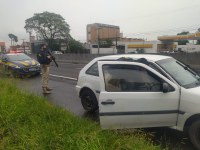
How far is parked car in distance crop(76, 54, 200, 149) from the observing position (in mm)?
3791

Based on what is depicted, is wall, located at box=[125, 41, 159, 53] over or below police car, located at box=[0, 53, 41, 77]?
over

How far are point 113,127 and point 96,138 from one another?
2.21 feet

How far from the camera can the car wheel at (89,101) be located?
5.82 meters

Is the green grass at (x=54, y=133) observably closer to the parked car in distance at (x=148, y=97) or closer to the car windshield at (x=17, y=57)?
the parked car in distance at (x=148, y=97)

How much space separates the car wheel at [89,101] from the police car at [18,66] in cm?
805

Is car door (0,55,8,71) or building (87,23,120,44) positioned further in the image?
building (87,23,120,44)

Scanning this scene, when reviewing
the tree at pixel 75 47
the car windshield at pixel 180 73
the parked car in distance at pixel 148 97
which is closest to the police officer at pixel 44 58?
the parked car in distance at pixel 148 97

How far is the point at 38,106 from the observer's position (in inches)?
214

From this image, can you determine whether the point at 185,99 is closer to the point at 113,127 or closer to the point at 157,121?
the point at 157,121

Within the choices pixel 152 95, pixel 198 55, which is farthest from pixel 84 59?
pixel 152 95

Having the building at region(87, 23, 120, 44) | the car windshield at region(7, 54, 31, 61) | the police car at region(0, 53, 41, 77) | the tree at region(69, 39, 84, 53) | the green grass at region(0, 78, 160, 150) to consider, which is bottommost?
the green grass at region(0, 78, 160, 150)

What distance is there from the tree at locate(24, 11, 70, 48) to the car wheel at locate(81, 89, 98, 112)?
71.2 meters

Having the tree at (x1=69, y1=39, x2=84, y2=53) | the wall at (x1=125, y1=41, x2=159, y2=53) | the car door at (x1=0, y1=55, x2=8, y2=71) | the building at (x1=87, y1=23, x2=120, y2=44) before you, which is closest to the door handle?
the car door at (x1=0, y1=55, x2=8, y2=71)

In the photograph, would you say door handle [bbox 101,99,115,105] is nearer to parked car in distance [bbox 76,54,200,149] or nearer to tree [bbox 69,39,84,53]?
parked car in distance [bbox 76,54,200,149]
